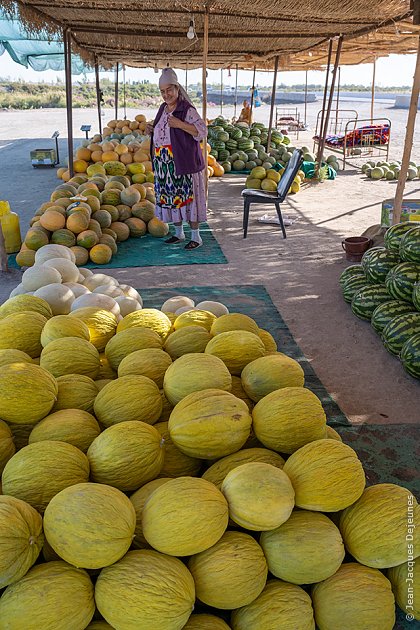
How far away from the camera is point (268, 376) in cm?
176

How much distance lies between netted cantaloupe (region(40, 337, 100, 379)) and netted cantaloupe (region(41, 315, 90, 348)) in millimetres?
56

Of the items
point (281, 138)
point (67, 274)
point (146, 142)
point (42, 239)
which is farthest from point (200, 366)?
point (281, 138)

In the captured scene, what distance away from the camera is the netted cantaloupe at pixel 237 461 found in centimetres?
149

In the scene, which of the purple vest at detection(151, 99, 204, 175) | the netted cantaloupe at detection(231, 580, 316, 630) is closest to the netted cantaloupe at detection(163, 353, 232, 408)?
the netted cantaloupe at detection(231, 580, 316, 630)

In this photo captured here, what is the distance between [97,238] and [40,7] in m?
3.20

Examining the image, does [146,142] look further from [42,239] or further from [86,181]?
[42,239]

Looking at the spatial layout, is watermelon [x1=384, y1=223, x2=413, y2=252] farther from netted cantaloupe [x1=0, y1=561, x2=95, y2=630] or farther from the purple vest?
netted cantaloupe [x1=0, y1=561, x2=95, y2=630]

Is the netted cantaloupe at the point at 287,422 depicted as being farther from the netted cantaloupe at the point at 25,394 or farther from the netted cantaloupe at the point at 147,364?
the netted cantaloupe at the point at 25,394

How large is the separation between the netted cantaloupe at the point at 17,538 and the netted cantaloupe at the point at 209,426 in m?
0.45

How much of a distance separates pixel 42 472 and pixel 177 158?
17.5 ft

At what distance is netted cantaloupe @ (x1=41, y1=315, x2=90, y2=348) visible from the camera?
77.2 inches

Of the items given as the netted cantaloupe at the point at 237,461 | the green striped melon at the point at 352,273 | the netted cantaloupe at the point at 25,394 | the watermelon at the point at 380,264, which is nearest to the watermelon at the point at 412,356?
the watermelon at the point at 380,264

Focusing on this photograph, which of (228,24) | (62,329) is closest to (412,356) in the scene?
(62,329)

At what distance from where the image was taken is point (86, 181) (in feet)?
26.0
